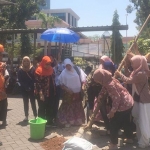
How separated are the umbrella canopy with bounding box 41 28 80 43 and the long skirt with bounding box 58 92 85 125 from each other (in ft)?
5.77

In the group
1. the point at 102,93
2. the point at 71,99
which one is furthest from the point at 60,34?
the point at 102,93

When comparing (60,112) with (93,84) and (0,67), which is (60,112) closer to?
(93,84)

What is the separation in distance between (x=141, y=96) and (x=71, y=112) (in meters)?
1.94

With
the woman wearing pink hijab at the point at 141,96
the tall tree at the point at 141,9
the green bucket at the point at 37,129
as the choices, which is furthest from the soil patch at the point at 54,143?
the tall tree at the point at 141,9

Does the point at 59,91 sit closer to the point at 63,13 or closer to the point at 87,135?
the point at 87,135

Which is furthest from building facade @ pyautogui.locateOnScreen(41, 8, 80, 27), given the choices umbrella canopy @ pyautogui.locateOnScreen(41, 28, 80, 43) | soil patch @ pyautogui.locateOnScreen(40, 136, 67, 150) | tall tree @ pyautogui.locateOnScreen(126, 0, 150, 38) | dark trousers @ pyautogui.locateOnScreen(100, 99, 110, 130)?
soil patch @ pyautogui.locateOnScreen(40, 136, 67, 150)

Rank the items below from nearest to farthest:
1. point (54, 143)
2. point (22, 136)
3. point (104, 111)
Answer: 1. point (54, 143)
2. point (104, 111)
3. point (22, 136)

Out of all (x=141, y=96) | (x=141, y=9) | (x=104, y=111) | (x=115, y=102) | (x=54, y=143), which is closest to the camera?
(x=115, y=102)

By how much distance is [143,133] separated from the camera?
464cm

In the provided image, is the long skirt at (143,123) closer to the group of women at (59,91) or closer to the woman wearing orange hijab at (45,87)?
the group of women at (59,91)

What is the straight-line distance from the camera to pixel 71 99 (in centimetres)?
597

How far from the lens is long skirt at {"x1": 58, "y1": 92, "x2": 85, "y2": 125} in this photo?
600cm

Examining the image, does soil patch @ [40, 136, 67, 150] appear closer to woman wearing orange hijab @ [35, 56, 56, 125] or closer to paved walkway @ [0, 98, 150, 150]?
paved walkway @ [0, 98, 150, 150]

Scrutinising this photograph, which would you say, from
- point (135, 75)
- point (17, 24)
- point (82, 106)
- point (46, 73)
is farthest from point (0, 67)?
point (17, 24)
